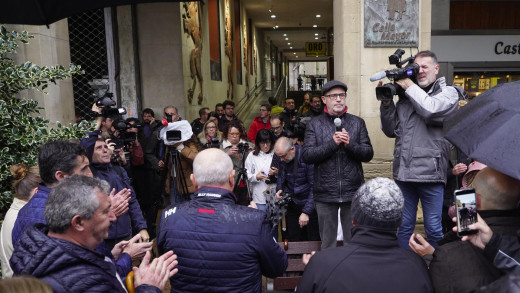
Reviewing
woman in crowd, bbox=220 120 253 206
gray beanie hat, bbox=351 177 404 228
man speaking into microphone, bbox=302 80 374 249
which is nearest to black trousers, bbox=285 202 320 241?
man speaking into microphone, bbox=302 80 374 249

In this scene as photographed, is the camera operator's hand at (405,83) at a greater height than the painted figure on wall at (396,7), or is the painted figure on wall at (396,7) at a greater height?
the painted figure on wall at (396,7)

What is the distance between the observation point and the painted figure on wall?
17.9 feet

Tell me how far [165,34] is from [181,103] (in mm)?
1445

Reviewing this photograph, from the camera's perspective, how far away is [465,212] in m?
1.51

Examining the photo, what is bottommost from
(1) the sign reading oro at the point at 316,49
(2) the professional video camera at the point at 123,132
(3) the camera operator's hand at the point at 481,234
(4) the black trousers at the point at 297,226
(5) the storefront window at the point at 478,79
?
(4) the black trousers at the point at 297,226

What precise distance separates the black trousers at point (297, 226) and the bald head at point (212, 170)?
203 centimetres

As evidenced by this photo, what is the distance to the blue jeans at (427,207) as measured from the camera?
131 inches

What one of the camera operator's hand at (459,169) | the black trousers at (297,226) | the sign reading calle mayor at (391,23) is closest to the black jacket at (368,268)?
the black trousers at (297,226)

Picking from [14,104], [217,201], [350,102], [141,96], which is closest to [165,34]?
[141,96]

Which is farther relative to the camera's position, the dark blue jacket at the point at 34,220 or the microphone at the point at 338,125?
the microphone at the point at 338,125

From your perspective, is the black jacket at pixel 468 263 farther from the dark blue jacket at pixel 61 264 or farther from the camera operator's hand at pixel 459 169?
the camera operator's hand at pixel 459 169

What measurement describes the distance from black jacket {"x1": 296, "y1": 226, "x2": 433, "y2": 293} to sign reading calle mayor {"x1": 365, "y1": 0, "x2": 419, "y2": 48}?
175 inches

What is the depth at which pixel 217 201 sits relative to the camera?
2.10 m

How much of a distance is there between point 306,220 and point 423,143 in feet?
4.41
